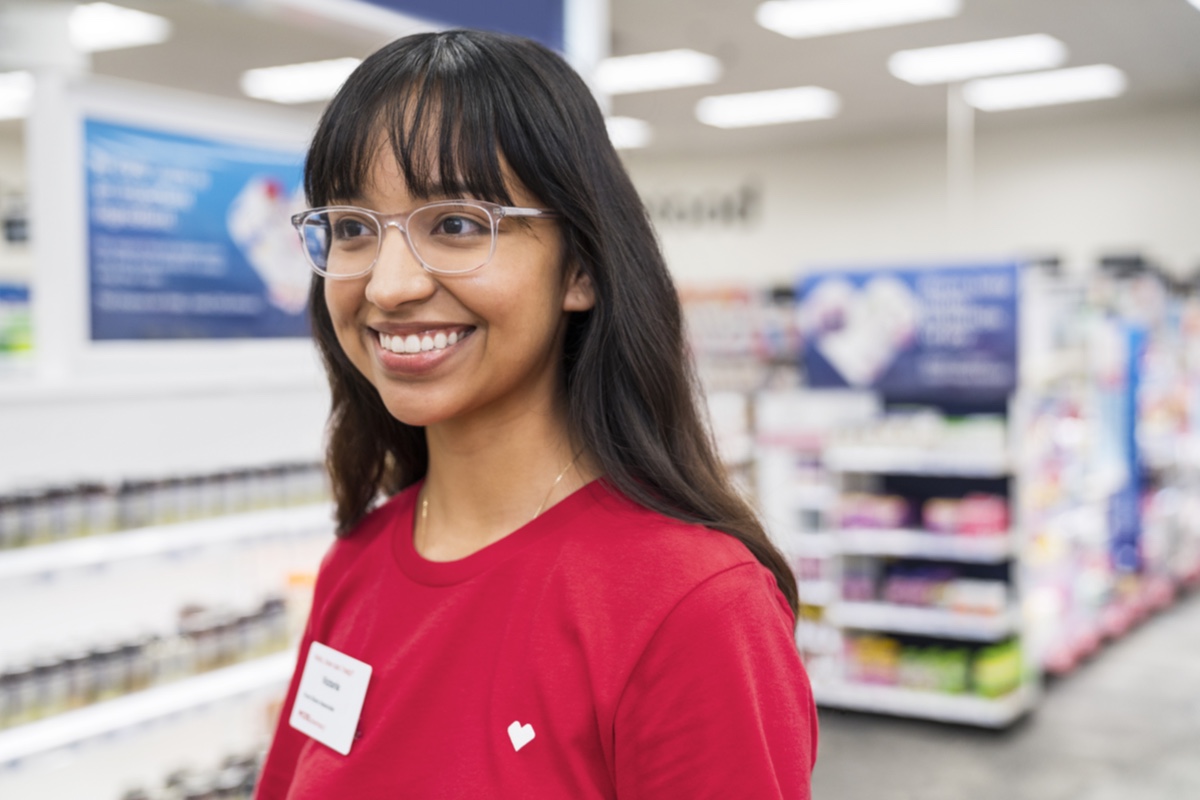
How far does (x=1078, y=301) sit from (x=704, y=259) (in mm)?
7137

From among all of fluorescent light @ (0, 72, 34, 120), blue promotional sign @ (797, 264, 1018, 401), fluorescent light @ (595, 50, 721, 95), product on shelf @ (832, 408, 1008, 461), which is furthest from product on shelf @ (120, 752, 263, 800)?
fluorescent light @ (595, 50, 721, 95)

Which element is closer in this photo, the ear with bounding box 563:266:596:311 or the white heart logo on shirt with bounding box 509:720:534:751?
the white heart logo on shirt with bounding box 509:720:534:751

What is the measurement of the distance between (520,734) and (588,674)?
0.09 metres

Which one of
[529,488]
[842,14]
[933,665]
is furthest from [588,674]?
[842,14]

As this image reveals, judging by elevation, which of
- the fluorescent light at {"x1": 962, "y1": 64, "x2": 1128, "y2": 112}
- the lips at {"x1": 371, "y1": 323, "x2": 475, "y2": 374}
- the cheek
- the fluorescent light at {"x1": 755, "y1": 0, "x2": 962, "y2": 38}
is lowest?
the lips at {"x1": 371, "y1": 323, "x2": 475, "y2": 374}

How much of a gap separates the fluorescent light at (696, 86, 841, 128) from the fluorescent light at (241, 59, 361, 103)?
3.36 meters

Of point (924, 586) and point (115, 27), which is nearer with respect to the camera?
point (924, 586)

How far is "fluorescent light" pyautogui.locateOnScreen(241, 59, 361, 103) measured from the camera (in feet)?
32.3

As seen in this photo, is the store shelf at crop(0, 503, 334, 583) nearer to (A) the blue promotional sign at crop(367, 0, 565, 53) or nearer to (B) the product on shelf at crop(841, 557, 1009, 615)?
(A) the blue promotional sign at crop(367, 0, 565, 53)

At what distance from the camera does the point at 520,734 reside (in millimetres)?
1039

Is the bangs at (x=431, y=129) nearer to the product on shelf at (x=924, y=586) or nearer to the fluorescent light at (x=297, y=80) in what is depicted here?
the product on shelf at (x=924, y=586)

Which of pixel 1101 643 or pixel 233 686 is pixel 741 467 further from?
pixel 233 686

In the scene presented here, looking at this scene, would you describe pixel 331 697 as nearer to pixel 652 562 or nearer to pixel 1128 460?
pixel 652 562

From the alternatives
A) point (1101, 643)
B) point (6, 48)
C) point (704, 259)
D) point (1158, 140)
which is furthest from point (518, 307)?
point (704, 259)
